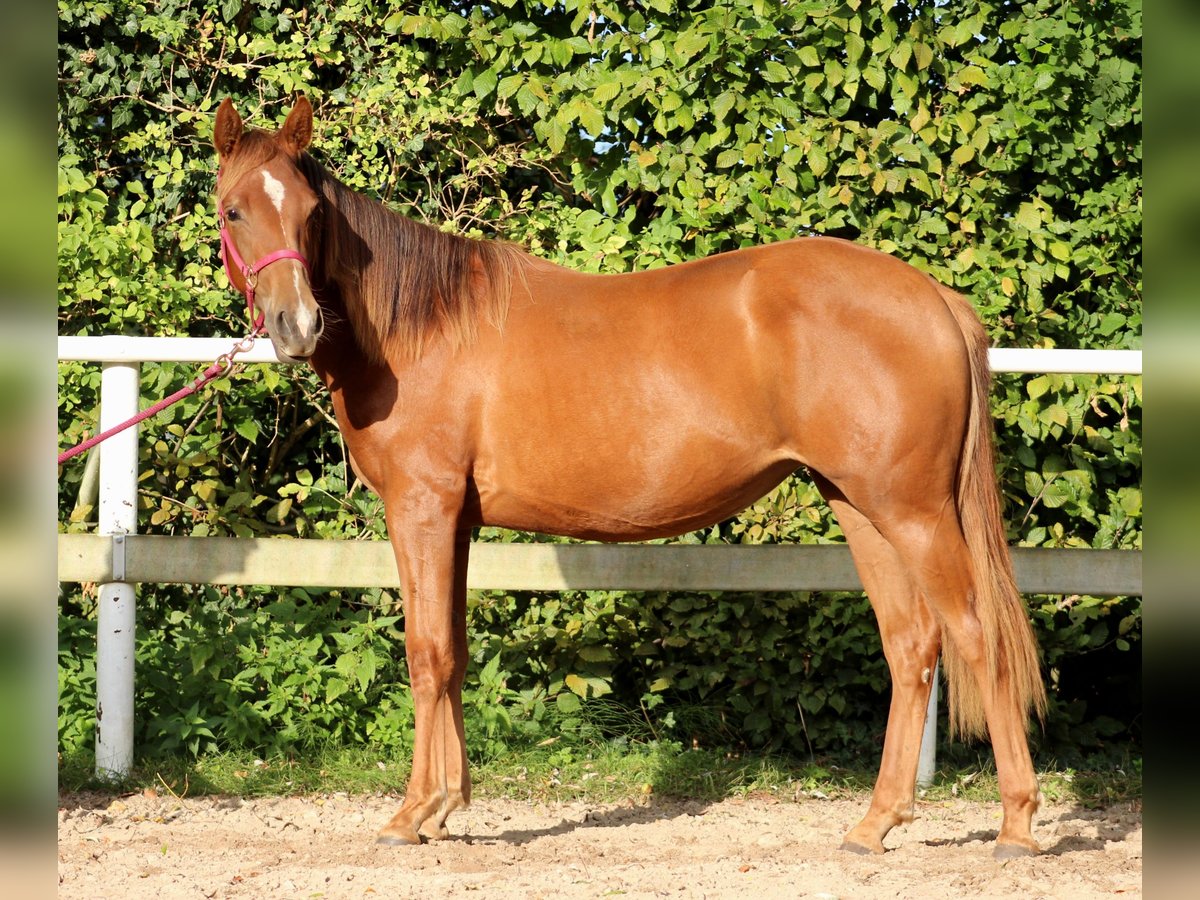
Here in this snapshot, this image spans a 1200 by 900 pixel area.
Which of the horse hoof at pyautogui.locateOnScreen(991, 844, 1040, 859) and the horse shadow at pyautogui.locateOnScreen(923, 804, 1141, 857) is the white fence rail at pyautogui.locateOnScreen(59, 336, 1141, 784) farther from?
the horse hoof at pyautogui.locateOnScreen(991, 844, 1040, 859)

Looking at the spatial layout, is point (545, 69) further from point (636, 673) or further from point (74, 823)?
point (74, 823)

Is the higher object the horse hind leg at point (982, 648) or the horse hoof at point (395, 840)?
the horse hind leg at point (982, 648)

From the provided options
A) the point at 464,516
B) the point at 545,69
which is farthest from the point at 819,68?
the point at 464,516

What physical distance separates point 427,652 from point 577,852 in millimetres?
791

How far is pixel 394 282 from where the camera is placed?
3.55 meters

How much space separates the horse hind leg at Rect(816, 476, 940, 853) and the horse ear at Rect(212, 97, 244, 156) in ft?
6.93

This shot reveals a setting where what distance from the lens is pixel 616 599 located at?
500 cm

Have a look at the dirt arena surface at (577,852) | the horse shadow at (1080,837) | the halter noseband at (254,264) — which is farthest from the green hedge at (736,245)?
the halter noseband at (254,264)

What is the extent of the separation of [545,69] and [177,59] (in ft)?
6.27

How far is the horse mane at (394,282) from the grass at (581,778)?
5.84 feet

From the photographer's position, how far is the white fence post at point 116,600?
4117 mm

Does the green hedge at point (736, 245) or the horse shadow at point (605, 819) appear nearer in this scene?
the horse shadow at point (605, 819)

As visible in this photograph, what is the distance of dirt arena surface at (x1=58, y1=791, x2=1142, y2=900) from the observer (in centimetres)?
308

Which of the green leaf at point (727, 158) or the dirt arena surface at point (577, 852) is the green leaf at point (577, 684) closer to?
the dirt arena surface at point (577, 852)
